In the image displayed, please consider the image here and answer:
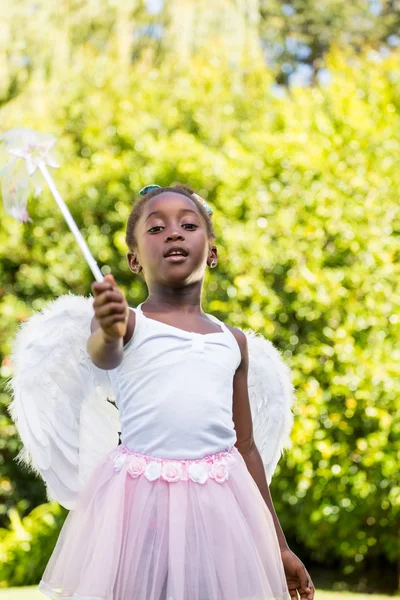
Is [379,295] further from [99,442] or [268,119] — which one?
[99,442]

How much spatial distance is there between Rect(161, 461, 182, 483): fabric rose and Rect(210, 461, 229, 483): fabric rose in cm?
9

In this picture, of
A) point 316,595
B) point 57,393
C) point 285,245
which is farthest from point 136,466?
point 316,595

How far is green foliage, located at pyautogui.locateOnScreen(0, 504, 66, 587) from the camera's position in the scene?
668 centimetres

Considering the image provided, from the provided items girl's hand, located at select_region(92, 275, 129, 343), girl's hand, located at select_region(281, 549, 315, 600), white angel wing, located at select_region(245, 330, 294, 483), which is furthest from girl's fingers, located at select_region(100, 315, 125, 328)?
girl's hand, located at select_region(281, 549, 315, 600)

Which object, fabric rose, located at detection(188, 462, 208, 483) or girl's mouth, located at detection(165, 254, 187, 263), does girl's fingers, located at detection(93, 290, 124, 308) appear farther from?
fabric rose, located at detection(188, 462, 208, 483)

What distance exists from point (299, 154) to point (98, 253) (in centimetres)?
210

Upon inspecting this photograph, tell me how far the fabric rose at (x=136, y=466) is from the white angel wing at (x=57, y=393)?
0.24 meters

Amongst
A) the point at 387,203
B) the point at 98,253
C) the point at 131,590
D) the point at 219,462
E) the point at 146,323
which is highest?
the point at 146,323

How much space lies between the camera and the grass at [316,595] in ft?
18.2

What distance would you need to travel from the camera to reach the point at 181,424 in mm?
2205

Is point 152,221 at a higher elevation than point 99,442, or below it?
higher

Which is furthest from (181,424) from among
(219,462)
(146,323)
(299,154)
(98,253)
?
(98,253)

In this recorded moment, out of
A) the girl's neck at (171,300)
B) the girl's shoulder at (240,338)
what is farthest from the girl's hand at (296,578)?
the girl's neck at (171,300)

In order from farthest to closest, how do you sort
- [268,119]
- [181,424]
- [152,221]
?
[268,119]
[152,221]
[181,424]
